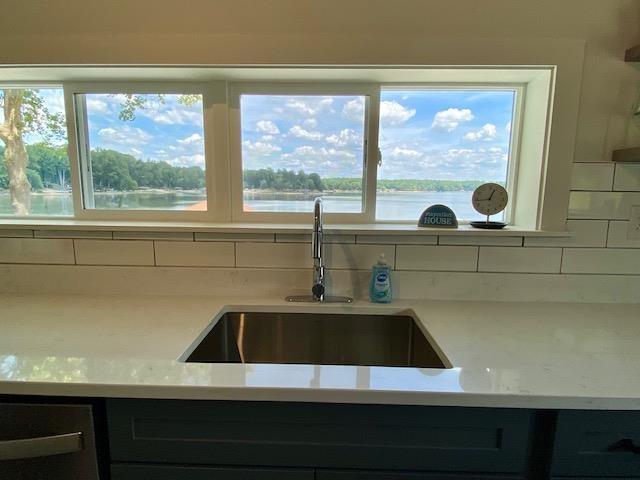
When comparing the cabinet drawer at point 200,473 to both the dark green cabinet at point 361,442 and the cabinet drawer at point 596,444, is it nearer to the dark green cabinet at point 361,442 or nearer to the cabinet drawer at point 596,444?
the dark green cabinet at point 361,442

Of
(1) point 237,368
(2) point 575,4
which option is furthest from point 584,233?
(1) point 237,368

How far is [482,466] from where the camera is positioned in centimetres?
Result: 76

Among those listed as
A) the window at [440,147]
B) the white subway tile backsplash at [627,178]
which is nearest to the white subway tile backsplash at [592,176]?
the white subway tile backsplash at [627,178]

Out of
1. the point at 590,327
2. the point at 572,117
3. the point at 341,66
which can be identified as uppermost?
the point at 341,66

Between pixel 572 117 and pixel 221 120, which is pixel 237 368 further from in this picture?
pixel 572 117

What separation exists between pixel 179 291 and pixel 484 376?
3.40 feet

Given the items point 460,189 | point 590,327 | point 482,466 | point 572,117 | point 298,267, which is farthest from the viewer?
point 460,189

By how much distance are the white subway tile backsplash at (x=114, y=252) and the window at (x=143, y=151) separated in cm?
19

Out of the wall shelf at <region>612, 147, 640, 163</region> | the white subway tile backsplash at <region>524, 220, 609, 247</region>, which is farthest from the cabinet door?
the wall shelf at <region>612, 147, 640, 163</region>

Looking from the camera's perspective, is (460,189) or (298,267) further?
(460,189)

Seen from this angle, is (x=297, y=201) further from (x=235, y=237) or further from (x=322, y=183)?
(x=235, y=237)

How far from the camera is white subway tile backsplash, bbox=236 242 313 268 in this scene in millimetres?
1290

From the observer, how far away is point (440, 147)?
55.3 inches

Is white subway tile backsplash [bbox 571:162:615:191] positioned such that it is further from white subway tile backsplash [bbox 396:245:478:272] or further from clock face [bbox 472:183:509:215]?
white subway tile backsplash [bbox 396:245:478:272]
